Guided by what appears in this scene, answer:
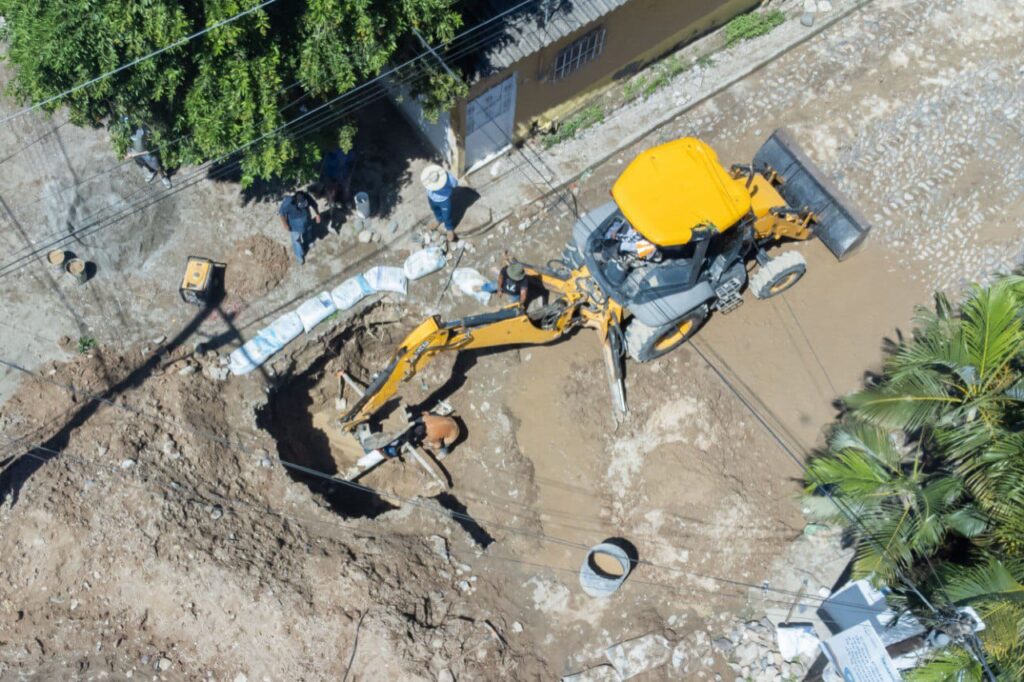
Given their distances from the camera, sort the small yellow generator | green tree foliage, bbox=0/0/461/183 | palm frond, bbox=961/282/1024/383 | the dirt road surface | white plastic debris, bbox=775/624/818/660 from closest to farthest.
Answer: palm frond, bbox=961/282/1024/383 → green tree foliage, bbox=0/0/461/183 → the dirt road surface → white plastic debris, bbox=775/624/818/660 → the small yellow generator

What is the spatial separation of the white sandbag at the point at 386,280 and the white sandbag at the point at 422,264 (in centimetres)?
18

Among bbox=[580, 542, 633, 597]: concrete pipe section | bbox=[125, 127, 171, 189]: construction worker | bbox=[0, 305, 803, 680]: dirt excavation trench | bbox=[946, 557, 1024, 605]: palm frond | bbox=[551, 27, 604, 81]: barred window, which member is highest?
bbox=[125, 127, 171, 189]: construction worker

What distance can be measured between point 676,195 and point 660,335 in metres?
2.32

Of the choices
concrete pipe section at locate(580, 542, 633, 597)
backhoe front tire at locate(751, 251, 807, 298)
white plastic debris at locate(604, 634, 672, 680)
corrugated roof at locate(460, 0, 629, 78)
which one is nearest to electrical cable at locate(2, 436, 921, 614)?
concrete pipe section at locate(580, 542, 633, 597)

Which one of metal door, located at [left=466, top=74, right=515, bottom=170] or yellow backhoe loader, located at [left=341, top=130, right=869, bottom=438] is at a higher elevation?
metal door, located at [left=466, top=74, right=515, bottom=170]

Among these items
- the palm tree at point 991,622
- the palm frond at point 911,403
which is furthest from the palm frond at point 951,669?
the palm frond at point 911,403

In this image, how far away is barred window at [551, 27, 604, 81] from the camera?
1488 cm

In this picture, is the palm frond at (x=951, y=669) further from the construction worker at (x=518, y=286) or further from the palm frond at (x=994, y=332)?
the construction worker at (x=518, y=286)

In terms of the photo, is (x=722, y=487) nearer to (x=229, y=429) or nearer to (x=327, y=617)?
(x=327, y=617)

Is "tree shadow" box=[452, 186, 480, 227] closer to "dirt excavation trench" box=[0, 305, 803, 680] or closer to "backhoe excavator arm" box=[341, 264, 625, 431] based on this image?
"dirt excavation trench" box=[0, 305, 803, 680]

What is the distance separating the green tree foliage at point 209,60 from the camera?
11.0 meters

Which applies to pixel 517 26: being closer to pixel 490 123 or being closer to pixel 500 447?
pixel 490 123

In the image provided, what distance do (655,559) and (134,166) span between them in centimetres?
1122

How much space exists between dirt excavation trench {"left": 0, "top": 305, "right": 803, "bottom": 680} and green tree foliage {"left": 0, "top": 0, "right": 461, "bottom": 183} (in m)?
3.45
